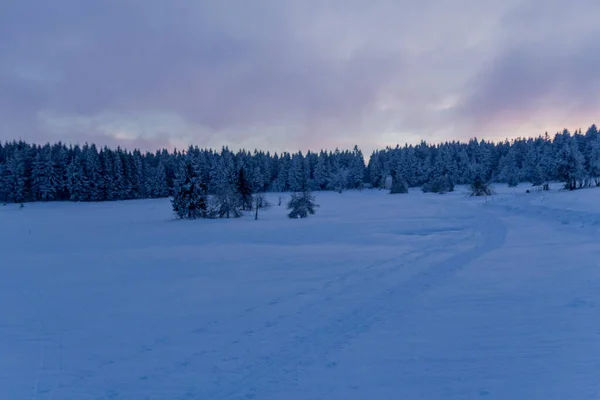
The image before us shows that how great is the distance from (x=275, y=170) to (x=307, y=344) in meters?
101

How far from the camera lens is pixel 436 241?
16453 millimetres

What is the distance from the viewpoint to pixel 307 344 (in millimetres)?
5934

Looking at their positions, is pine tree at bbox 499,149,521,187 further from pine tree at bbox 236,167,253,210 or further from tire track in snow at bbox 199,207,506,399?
tire track in snow at bbox 199,207,506,399

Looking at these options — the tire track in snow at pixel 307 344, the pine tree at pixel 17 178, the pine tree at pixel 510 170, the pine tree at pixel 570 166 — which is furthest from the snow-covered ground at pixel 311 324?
the pine tree at pixel 510 170

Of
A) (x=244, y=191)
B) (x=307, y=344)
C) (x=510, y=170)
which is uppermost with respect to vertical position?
(x=510, y=170)

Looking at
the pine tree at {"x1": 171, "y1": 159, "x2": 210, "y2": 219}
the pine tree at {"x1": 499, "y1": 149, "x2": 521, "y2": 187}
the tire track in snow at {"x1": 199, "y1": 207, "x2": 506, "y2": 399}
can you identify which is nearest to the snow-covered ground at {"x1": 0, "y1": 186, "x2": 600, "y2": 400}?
the tire track in snow at {"x1": 199, "y1": 207, "x2": 506, "y2": 399}

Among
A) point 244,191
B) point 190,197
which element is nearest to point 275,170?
point 244,191

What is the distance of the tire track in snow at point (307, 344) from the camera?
4.79m

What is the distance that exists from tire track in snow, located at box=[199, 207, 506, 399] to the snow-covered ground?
0.03 meters

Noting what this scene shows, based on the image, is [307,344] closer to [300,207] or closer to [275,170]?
[300,207]

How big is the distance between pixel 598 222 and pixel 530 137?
10923 centimetres

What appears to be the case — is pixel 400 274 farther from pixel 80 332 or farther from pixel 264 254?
pixel 80 332

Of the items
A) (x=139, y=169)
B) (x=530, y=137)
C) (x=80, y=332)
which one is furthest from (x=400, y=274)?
(x=530, y=137)

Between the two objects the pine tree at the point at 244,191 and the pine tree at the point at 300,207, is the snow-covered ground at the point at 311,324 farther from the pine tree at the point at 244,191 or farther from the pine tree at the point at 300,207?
the pine tree at the point at 244,191
